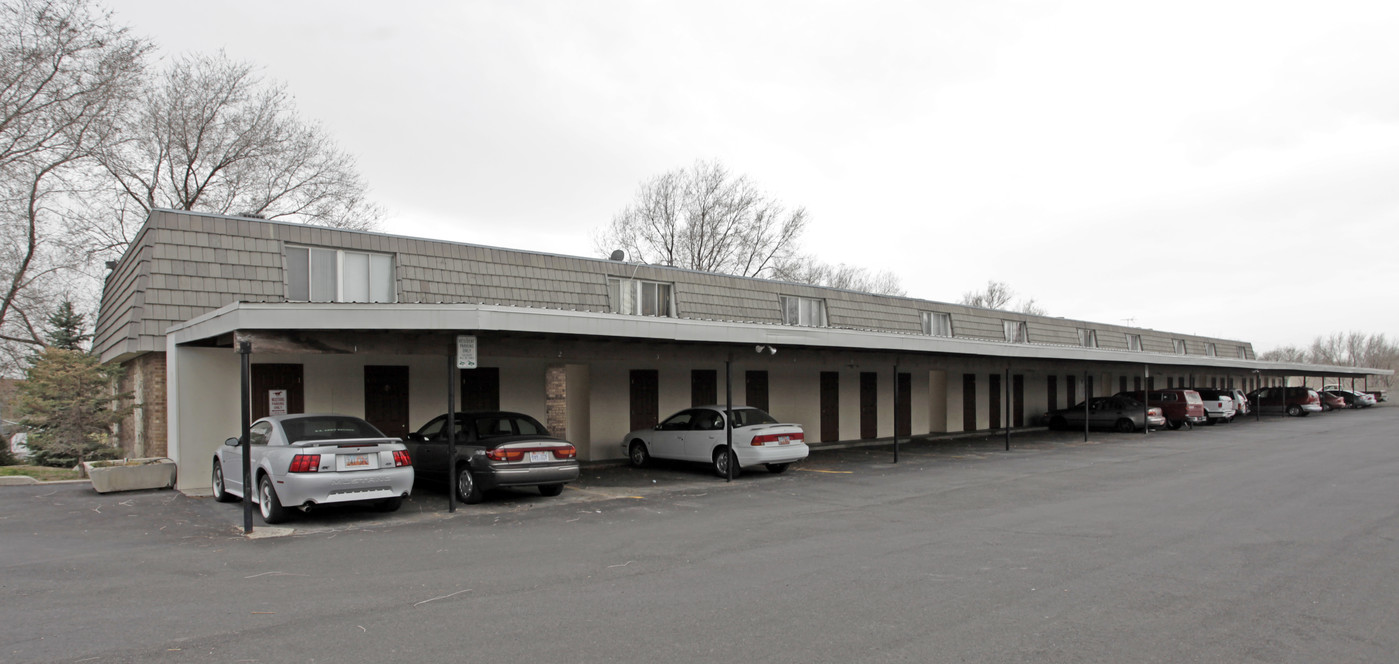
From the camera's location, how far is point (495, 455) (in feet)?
37.1

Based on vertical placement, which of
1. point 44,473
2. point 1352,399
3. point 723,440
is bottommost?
point 1352,399

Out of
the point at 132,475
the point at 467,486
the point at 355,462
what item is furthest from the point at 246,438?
the point at 132,475

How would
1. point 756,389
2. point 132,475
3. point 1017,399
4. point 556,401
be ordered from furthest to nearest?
point 1017,399
point 756,389
point 556,401
point 132,475

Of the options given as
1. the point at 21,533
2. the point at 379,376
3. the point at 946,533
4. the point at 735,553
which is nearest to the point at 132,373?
the point at 379,376

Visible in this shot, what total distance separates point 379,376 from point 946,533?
35.0ft

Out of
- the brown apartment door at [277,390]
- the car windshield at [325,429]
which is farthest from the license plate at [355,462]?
the brown apartment door at [277,390]

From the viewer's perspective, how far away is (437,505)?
11633 millimetres

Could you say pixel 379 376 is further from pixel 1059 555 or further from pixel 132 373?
pixel 1059 555

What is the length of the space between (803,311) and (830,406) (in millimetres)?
3026

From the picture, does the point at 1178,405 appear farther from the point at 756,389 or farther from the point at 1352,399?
the point at 1352,399

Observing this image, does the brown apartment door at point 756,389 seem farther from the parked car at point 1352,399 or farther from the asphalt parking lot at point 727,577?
the parked car at point 1352,399

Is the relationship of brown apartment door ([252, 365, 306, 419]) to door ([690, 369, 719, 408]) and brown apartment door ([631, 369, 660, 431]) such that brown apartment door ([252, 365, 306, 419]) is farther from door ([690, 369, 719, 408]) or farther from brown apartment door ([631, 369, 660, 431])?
door ([690, 369, 719, 408])

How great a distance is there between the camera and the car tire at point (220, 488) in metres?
11.6

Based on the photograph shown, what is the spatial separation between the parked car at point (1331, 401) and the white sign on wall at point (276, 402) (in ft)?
172
